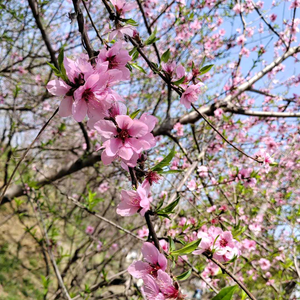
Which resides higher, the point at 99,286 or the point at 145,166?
the point at 145,166

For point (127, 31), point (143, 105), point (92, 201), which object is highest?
point (143, 105)

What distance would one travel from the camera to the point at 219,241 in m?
1.20

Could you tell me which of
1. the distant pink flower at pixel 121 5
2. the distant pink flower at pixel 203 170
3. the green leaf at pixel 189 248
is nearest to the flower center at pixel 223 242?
the green leaf at pixel 189 248

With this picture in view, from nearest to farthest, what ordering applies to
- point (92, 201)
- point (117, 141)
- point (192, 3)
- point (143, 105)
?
point (117, 141) → point (92, 201) → point (192, 3) → point (143, 105)

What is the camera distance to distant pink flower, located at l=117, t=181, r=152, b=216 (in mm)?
777

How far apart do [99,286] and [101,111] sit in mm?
2629

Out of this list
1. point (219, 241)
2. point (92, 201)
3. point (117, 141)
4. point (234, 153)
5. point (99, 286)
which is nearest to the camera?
point (117, 141)

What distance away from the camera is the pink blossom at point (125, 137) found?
794 mm

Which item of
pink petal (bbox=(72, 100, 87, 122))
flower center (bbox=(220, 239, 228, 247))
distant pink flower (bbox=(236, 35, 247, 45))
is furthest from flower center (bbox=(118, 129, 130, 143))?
distant pink flower (bbox=(236, 35, 247, 45))

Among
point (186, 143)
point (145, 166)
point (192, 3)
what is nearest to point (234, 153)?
point (186, 143)

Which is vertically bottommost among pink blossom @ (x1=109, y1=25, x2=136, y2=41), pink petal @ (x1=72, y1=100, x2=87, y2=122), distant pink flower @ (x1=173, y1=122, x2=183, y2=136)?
pink petal @ (x1=72, y1=100, x2=87, y2=122)

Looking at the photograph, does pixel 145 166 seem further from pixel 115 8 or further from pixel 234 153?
pixel 234 153

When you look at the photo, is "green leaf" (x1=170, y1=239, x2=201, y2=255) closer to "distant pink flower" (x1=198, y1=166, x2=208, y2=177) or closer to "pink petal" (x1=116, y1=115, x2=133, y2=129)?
"pink petal" (x1=116, y1=115, x2=133, y2=129)

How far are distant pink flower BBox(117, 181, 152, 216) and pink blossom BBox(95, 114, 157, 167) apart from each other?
93mm
